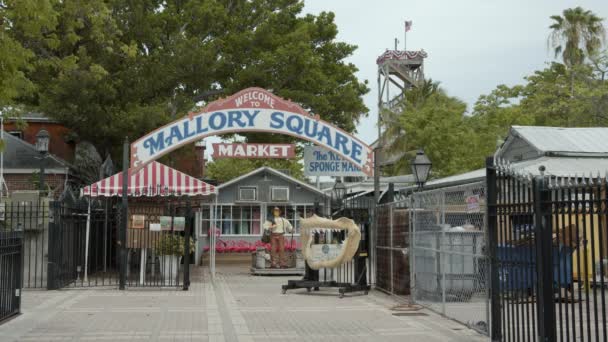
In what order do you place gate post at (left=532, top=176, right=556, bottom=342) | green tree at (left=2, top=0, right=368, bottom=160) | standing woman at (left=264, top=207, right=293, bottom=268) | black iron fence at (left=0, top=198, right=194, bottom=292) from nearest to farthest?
gate post at (left=532, top=176, right=556, bottom=342) → black iron fence at (left=0, top=198, right=194, bottom=292) → standing woman at (left=264, top=207, right=293, bottom=268) → green tree at (left=2, top=0, right=368, bottom=160)

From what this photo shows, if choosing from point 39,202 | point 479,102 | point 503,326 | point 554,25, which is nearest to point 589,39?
point 554,25

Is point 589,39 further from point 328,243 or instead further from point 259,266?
point 328,243

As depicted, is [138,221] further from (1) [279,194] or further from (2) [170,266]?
(1) [279,194]

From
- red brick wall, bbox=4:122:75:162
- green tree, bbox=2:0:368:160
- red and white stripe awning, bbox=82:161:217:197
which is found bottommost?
red and white stripe awning, bbox=82:161:217:197

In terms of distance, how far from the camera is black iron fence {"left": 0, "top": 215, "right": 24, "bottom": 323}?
1134 cm

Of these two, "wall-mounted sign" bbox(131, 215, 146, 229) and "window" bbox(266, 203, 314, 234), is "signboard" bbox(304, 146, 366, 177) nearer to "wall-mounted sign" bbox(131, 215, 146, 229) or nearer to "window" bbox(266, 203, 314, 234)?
"wall-mounted sign" bbox(131, 215, 146, 229)

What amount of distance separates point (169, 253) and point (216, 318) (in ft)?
22.2

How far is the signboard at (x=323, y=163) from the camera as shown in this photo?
64.4ft

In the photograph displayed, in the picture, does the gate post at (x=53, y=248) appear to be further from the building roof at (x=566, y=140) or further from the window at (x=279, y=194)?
the window at (x=279, y=194)

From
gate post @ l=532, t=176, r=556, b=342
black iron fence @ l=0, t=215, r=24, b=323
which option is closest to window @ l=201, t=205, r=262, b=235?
black iron fence @ l=0, t=215, r=24, b=323

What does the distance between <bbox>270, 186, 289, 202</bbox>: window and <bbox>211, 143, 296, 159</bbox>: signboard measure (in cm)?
1355

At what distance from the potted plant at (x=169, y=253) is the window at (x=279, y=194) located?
43.3 feet

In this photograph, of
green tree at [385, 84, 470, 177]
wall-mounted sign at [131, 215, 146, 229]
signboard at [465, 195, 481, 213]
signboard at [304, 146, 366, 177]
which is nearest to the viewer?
signboard at [465, 195, 481, 213]

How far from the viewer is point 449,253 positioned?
11.9 metres
